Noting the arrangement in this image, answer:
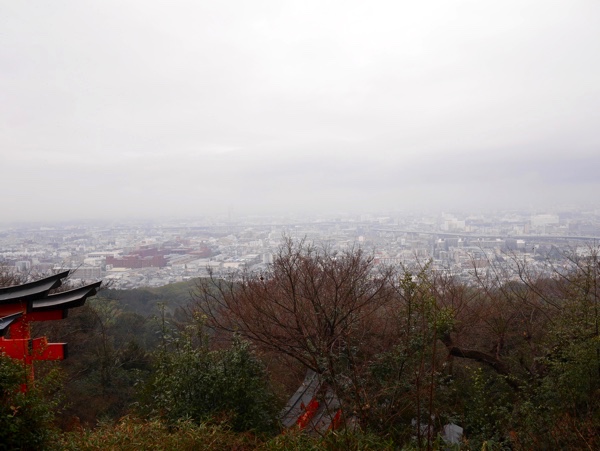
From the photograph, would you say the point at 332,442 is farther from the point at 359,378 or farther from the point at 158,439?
the point at 158,439

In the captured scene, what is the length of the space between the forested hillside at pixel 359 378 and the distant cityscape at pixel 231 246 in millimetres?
3225

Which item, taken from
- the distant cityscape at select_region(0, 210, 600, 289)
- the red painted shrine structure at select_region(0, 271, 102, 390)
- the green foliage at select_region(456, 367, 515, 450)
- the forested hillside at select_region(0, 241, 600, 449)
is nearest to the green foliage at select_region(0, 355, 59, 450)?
the forested hillside at select_region(0, 241, 600, 449)

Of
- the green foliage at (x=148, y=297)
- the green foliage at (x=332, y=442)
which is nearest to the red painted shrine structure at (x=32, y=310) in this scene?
the green foliage at (x=332, y=442)

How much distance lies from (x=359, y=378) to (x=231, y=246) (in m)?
21.2

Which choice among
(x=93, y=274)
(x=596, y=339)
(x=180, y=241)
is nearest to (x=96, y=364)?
(x=93, y=274)

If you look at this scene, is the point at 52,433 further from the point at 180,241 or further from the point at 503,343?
the point at 180,241

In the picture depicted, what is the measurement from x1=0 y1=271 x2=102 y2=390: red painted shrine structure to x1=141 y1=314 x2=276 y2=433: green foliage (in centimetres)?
143

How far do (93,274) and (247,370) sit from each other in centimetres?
1362

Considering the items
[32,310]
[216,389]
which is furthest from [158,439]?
[32,310]

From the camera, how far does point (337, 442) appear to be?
3979 mm

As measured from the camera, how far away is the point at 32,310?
4531mm

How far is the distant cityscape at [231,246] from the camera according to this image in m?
14.5

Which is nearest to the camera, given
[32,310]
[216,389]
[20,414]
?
[20,414]

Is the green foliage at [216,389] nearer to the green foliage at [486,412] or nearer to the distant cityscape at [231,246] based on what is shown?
the green foliage at [486,412]
